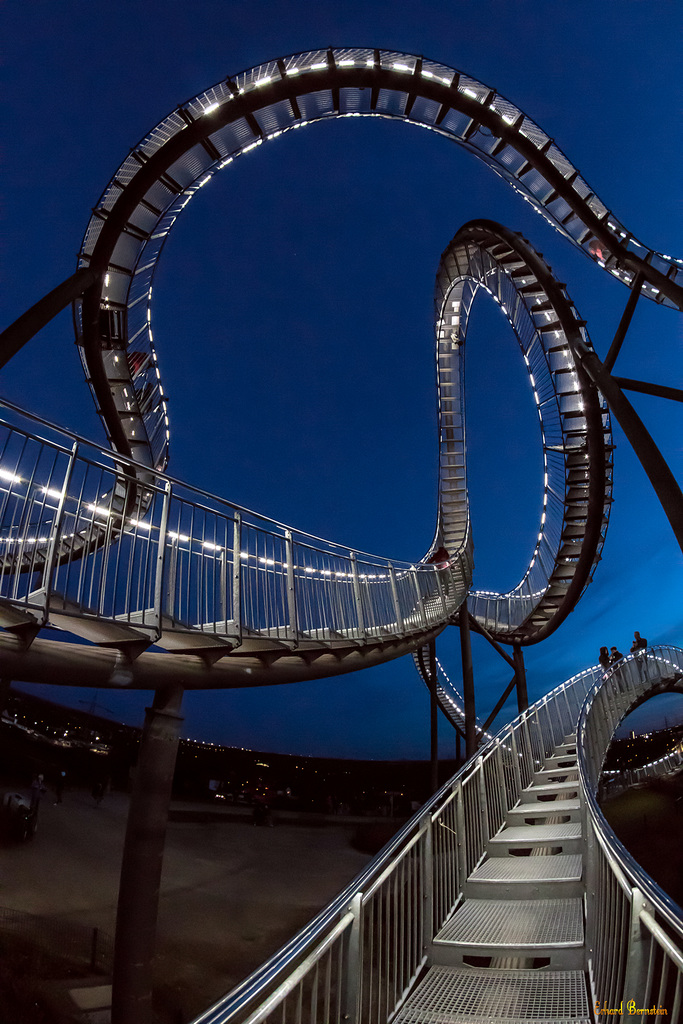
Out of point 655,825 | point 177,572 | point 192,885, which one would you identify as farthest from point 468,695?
point 177,572

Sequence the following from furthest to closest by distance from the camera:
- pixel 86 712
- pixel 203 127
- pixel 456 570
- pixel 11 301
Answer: pixel 11 301, pixel 86 712, pixel 456 570, pixel 203 127

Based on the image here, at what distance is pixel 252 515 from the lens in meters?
7.21

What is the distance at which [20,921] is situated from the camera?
8.97 metres

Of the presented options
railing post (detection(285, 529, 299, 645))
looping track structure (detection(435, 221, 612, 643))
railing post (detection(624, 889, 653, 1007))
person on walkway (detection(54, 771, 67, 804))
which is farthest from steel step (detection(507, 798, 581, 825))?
person on walkway (detection(54, 771, 67, 804))

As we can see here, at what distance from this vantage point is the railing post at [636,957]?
271cm

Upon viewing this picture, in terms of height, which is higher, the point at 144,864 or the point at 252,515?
the point at 252,515

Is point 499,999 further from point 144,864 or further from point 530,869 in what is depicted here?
point 144,864

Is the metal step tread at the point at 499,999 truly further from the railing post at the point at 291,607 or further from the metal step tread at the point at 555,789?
the metal step tread at the point at 555,789

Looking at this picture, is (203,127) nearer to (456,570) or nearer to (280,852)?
(456,570)

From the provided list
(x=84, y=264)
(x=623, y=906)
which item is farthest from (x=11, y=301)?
(x=623, y=906)

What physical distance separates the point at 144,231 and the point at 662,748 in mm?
27393

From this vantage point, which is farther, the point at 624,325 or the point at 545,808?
the point at 624,325

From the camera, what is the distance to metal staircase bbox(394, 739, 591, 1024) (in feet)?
12.3

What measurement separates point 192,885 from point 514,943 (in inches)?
447
